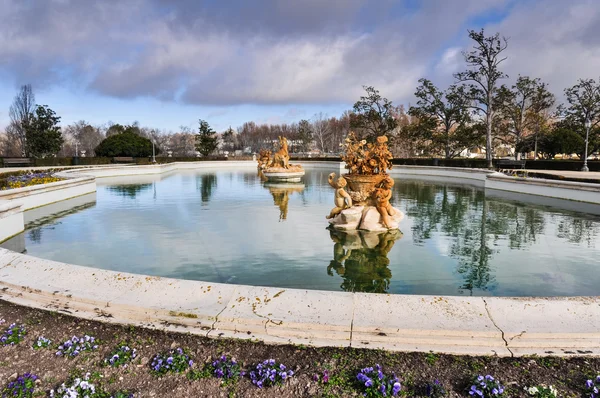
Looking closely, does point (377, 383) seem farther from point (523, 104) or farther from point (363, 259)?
point (523, 104)

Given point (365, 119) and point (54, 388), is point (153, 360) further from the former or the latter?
point (365, 119)

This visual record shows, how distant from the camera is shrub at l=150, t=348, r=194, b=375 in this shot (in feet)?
9.09

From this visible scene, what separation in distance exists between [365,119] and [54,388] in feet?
129

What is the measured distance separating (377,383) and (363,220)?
5.77 meters

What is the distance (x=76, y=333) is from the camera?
3.25 metres

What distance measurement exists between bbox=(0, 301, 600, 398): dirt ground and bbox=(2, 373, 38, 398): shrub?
51 millimetres

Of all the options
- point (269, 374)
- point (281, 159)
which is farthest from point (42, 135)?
point (269, 374)

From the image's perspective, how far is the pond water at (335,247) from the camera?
5.27m

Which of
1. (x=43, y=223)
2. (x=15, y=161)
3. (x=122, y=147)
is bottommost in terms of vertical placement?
(x=43, y=223)

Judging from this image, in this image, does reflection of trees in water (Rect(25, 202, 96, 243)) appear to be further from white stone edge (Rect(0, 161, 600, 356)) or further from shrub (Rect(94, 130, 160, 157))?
shrub (Rect(94, 130, 160, 157))

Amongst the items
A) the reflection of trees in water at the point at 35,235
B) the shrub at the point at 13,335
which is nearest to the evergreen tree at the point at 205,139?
the reflection of trees in water at the point at 35,235

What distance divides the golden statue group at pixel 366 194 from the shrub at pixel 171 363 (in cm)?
569

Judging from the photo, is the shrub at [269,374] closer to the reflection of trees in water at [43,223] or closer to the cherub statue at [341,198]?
the cherub statue at [341,198]

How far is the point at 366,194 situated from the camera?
8680 mm
